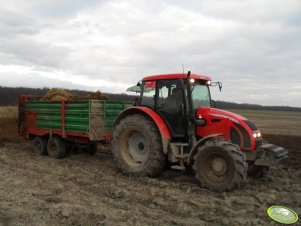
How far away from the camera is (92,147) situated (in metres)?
11.6

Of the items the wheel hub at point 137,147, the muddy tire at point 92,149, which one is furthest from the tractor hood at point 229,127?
the muddy tire at point 92,149

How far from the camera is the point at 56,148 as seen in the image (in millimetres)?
11180

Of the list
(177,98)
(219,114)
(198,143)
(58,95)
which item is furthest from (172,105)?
(58,95)

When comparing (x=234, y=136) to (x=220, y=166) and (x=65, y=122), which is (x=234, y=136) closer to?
(x=220, y=166)

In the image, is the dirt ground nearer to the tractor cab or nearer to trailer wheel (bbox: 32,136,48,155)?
the tractor cab

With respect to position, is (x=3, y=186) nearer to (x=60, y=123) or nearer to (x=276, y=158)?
(x=60, y=123)

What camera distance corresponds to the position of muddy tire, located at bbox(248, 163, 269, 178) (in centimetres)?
823

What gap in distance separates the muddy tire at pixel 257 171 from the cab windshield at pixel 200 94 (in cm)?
166

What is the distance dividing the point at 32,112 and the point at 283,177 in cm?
768

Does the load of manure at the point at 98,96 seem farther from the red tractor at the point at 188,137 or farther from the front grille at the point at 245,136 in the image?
the front grille at the point at 245,136

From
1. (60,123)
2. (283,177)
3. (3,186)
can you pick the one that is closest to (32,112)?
(60,123)

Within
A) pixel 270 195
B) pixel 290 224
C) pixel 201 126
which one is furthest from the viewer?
pixel 201 126

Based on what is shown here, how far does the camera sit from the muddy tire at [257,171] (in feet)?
27.0

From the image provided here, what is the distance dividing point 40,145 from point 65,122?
1647 mm
